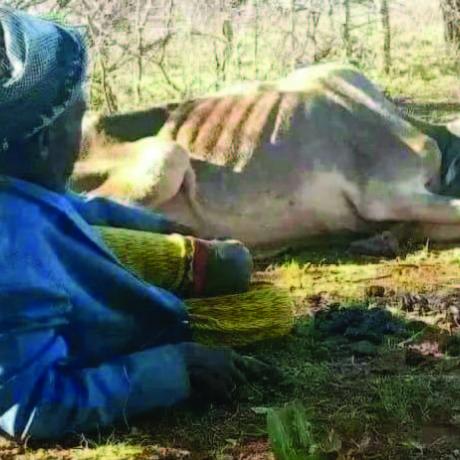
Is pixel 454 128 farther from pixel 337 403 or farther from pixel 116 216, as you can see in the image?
pixel 337 403

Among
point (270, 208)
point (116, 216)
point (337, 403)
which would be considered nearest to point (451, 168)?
point (270, 208)

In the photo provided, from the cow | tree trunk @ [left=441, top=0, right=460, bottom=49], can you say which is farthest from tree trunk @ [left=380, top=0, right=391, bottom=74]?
the cow

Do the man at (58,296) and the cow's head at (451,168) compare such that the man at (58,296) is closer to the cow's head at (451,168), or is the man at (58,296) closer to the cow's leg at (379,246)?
the cow's leg at (379,246)

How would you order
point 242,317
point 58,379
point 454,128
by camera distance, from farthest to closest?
point 454,128 → point 242,317 → point 58,379

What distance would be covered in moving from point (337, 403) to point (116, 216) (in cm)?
116

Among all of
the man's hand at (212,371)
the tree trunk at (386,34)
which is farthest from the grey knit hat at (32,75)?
the tree trunk at (386,34)

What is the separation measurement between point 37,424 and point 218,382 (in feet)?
1.74

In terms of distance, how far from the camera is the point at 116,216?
4047 mm

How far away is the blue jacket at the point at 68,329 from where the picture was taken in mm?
2867

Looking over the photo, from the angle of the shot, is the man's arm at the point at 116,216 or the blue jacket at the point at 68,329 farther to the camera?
the man's arm at the point at 116,216

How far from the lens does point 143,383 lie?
3.04 metres

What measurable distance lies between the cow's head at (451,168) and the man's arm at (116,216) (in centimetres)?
288

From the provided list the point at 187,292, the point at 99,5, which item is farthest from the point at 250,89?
the point at 187,292

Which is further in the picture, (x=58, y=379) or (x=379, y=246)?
(x=379, y=246)
